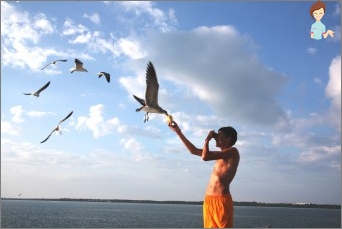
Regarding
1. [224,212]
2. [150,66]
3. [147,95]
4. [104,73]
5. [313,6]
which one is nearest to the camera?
[224,212]

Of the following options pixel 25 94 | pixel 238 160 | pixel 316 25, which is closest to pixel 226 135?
pixel 238 160

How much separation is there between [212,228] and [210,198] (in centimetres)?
40

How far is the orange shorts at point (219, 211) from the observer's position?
5383mm

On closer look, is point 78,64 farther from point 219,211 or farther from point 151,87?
point 219,211

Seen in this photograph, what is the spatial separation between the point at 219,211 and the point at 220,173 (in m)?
0.53

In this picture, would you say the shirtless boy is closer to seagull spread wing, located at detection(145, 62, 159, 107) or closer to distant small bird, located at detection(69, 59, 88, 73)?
seagull spread wing, located at detection(145, 62, 159, 107)

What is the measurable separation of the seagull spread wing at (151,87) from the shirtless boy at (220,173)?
2.41 meters

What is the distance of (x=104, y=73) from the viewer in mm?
13016

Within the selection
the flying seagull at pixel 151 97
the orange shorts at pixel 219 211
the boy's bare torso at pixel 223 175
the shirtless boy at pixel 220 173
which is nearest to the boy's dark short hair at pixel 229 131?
the shirtless boy at pixel 220 173

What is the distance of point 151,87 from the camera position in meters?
8.43

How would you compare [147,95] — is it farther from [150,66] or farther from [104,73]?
[104,73]

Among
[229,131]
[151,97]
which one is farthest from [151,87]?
[229,131]

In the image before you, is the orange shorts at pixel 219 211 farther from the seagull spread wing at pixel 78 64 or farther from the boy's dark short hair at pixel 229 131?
the seagull spread wing at pixel 78 64

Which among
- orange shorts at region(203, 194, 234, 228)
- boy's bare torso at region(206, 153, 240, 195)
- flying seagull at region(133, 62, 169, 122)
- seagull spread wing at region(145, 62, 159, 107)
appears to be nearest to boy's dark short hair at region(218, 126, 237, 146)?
boy's bare torso at region(206, 153, 240, 195)
